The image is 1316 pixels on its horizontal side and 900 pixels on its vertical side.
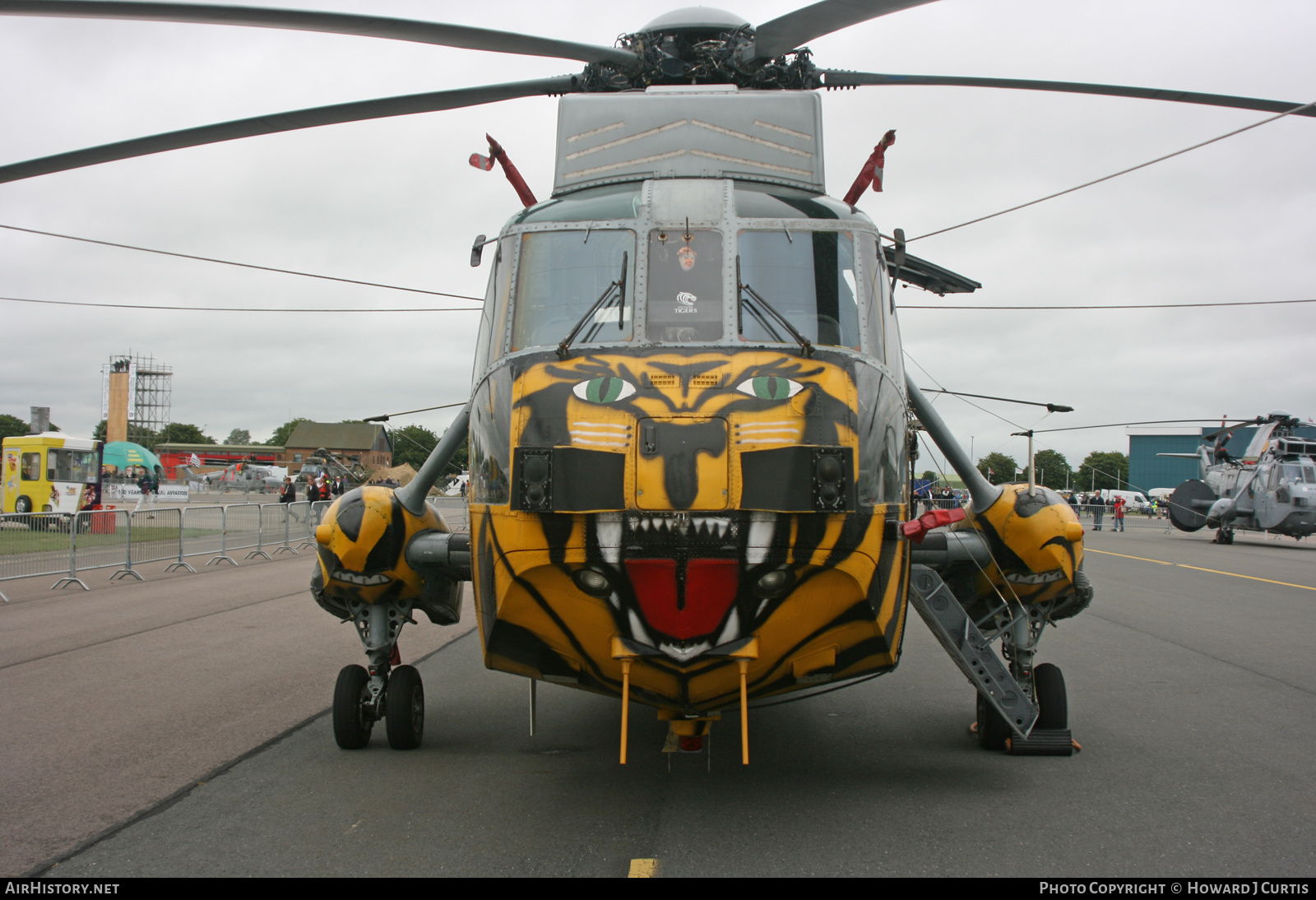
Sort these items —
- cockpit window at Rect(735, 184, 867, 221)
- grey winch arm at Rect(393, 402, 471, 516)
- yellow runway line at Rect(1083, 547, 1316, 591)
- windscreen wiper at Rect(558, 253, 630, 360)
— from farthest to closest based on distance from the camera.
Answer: yellow runway line at Rect(1083, 547, 1316, 591) < grey winch arm at Rect(393, 402, 471, 516) < cockpit window at Rect(735, 184, 867, 221) < windscreen wiper at Rect(558, 253, 630, 360)

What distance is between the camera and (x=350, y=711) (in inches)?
233

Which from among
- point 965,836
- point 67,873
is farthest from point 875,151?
point 67,873

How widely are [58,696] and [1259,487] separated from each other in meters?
29.3

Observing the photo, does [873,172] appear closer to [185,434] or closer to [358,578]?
[358,578]

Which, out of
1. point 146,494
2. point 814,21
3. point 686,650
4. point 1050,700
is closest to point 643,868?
point 686,650

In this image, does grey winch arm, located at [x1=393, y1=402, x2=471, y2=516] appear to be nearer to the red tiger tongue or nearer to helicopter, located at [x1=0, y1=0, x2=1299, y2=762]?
helicopter, located at [x1=0, y1=0, x2=1299, y2=762]

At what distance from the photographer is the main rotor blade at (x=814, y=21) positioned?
4.94m

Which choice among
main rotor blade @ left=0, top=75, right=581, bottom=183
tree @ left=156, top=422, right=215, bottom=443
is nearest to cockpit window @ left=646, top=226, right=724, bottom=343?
main rotor blade @ left=0, top=75, right=581, bottom=183

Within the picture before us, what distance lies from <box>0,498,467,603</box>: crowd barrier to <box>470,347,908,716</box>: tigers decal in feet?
22.7

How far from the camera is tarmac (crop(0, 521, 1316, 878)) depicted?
411 centimetres

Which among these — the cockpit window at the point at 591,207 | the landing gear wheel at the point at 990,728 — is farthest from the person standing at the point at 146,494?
the landing gear wheel at the point at 990,728

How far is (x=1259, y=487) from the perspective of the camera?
2684cm

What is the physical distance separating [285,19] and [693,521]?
344 centimetres

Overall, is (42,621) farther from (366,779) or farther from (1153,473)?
(1153,473)
